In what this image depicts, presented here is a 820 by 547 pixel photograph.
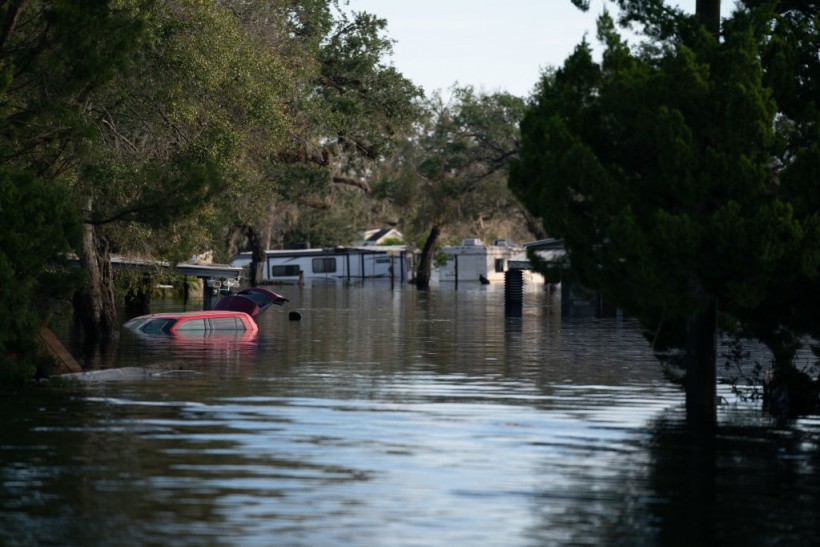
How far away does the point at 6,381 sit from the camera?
1105 inches

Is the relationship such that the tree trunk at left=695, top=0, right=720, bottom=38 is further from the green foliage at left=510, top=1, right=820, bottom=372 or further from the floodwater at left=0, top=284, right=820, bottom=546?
the floodwater at left=0, top=284, right=820, bottom=546

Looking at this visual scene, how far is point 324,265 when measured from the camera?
5458 inches

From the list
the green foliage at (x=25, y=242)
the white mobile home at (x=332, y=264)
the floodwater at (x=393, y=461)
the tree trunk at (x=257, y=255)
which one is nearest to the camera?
the floodwater at (x=393, y=461)

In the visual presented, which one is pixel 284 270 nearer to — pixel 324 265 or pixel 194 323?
pixel 324 265

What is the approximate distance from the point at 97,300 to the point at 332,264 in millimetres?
93895

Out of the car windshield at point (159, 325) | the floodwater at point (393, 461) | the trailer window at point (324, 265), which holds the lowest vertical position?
the floodwater at point (393, 461)

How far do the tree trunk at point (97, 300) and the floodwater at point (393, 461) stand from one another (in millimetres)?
7247

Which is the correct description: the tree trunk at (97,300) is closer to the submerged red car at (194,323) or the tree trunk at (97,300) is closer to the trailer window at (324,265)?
the submerged red car at (194,323)

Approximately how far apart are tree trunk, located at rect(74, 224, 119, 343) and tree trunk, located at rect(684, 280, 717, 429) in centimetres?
2457

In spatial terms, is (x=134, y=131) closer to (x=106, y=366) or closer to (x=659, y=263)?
(x=106, y=366)

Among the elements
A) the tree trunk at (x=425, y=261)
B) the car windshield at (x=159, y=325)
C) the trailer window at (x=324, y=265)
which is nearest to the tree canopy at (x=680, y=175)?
the car windshield at (x=159, y=325)

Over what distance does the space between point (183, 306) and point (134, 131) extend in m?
34.0

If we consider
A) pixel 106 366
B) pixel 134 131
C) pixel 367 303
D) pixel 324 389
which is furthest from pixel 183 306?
pixel 324 389

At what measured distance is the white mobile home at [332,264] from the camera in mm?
136750
